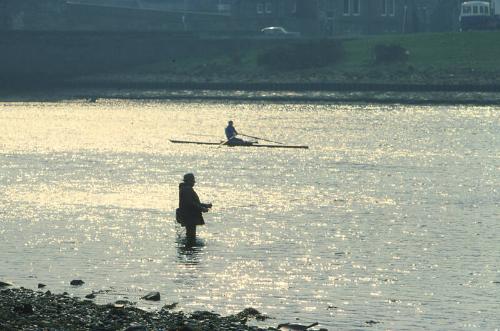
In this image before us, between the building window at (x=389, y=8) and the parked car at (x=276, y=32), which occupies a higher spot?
the building window at (x=389, y=8)

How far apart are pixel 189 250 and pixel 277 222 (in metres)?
9.30

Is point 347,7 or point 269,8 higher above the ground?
point 347,7

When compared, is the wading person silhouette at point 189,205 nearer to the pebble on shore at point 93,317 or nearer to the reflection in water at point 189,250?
the reflection in water at point 189,250

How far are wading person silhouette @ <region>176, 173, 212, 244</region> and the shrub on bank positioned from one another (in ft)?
364

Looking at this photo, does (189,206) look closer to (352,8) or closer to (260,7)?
(352,8)

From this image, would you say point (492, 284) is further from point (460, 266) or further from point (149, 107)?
point (149, 107)

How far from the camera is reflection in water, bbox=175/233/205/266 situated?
4600cm

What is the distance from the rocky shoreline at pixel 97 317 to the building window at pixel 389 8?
14845 centimetres

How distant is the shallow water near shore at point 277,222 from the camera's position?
133 ft

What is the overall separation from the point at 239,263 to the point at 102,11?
145 meters

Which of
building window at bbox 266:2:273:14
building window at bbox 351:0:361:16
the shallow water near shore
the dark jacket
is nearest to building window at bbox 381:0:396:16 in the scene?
building window at bbox 351:0:361:16

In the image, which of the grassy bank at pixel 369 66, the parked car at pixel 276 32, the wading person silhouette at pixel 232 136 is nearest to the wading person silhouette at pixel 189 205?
the wading person silhouette at pixel 232 136

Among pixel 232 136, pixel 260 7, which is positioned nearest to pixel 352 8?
pixel 260 7

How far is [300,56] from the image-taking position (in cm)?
15838
